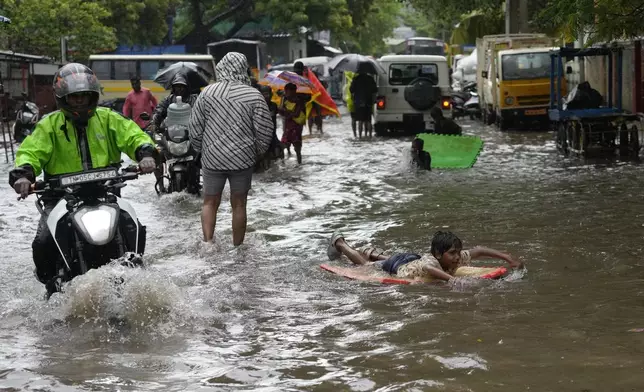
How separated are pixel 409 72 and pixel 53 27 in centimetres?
1480

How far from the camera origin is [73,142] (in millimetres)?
6617

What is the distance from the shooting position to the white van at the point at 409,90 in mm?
24719

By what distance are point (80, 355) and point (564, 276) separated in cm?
372

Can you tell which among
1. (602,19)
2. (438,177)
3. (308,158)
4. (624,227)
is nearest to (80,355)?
(624,227)

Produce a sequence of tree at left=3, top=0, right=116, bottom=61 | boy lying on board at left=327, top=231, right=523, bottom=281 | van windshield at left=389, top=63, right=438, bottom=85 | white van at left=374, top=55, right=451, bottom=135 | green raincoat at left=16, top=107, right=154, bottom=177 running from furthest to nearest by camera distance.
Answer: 1. tree at left=3, top=0, right=116, bottom=61
2. van windshield at left=389, top=63, right=438, bottom=85
3. white van at left=374, top=55, right=451, bottom=135
4. boy lying on board at left=327, top=231, right=523, bottom=281
5. green raincoat at left=16, top=107, right=154, bottom=177

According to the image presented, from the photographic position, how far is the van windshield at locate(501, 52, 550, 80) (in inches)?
1034

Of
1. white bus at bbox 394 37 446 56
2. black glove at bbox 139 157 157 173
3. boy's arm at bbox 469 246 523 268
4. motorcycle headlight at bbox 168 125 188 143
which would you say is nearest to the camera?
black glove at bbox 139 157 157 173

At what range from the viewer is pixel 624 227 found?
1065 centimetres

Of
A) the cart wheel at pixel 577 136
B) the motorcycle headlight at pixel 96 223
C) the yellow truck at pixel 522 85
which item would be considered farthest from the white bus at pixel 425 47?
the motorcycle headlight at pixel 96 223

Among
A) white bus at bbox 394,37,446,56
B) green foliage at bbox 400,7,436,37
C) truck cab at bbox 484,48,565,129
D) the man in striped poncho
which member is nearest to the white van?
truck cab at bbox 484,48,565,129

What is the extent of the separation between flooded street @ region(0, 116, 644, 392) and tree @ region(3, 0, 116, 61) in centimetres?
2326

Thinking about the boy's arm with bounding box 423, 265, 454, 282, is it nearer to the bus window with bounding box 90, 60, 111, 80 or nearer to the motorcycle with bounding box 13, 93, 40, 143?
the motorcycle with bounding box 13, 93, 40, 143

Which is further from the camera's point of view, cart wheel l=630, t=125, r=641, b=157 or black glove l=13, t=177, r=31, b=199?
cart wheel l=630, t=125, r=641, b=157

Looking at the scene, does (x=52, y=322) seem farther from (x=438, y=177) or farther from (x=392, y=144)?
(x=392, y=144)
